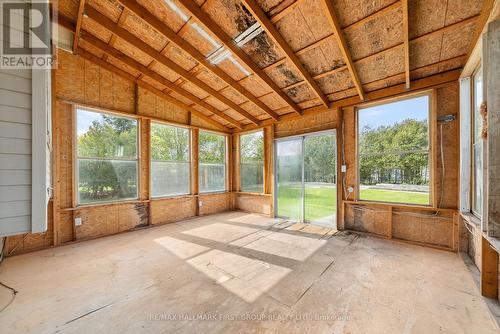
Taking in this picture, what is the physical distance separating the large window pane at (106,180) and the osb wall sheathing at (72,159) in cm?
17

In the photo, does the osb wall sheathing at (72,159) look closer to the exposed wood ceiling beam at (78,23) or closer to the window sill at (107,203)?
the window sill at (107,203)

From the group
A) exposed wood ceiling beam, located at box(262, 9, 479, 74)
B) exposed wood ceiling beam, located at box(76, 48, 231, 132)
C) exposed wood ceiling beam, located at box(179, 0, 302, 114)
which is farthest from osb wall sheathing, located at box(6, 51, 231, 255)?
exposed wood ceiling beam, located at box(262, 9, 479, 74)

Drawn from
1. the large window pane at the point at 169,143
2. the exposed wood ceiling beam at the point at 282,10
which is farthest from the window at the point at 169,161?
the exposed wood ceiling beam at the point at 282,10

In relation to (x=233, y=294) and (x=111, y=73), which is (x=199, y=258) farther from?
(x=111, y=73)

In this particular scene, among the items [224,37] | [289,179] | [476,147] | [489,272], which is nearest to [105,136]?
[224,37]

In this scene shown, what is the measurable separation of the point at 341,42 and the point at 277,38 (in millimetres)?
985

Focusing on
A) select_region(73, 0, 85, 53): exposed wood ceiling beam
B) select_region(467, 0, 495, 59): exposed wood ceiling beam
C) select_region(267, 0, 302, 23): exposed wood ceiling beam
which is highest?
select_region(73, 0, 85, 53): exposed wood ceiling beam

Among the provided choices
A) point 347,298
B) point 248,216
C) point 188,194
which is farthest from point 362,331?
point 188,194

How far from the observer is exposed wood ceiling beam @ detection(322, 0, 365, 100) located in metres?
2.53

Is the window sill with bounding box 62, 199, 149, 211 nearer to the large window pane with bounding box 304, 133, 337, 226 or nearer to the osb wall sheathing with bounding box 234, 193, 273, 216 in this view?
the osb wall sheathing with bounding box 234, 193, 273, 216

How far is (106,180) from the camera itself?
4.47 m

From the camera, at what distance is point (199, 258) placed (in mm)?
3170

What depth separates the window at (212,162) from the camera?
6355 mm

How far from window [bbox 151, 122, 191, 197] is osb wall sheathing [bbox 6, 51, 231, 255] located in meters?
0.25
